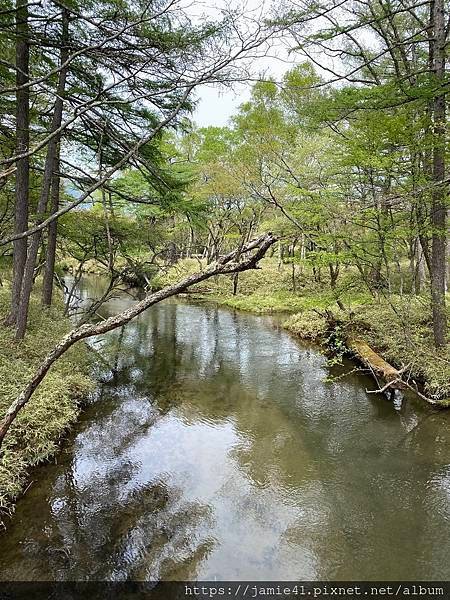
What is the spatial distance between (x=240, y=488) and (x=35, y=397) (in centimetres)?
328

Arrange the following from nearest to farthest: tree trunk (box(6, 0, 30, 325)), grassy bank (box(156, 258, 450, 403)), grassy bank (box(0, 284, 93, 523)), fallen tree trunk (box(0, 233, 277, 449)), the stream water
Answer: fallen tree trunk (box(0, 233, 277, 449)) < the stream water < grassy bank (box(0, 284, 93, 523)) < tree trunk (box(6, 0, 30, 325)) < grassy bank (box(156, 258, 450, 403))

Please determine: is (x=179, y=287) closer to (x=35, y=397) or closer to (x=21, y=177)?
(x=35, y=397)

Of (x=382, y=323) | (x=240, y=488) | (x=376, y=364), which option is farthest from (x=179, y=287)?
(x=382, y=323)

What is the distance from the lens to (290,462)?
5.35 metres

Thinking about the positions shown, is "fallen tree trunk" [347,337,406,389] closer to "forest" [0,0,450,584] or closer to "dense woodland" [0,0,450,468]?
"forest" [0,0,450,584]

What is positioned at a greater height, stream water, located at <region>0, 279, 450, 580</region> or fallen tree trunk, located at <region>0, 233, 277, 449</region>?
fallen tree trunk, located at <region>0, 233, 277, 449</region>

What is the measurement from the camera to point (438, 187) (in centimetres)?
686

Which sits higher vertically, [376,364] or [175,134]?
[175,134]

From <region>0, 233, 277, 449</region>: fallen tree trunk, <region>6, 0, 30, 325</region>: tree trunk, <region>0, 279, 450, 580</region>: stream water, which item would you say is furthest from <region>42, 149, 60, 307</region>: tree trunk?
<region>0, 233, 277, 449</region>: fallen tree trunk

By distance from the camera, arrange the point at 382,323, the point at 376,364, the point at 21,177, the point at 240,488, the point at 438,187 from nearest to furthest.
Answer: the point at 240,488 < the point at 438,187 < the point at 21,177 < the point at 376,364 < the point at 382,323

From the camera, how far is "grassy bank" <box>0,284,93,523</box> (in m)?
4.47

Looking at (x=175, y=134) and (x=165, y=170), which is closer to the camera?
(x=165, y=170)

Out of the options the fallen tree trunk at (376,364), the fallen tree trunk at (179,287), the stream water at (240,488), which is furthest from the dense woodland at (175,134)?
the stream water at (240,488)

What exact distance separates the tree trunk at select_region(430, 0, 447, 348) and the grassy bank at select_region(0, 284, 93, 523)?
7.12m
